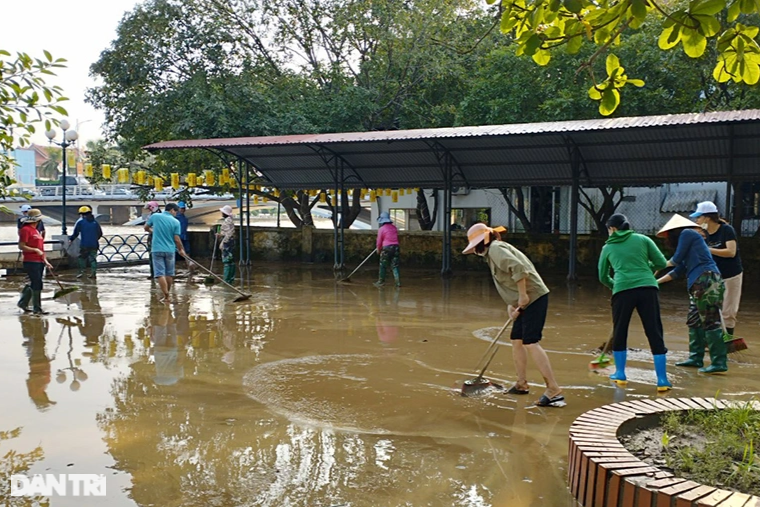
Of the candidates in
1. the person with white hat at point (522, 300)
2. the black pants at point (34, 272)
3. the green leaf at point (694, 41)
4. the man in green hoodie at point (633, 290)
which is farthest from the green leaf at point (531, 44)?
the black pants at point (34, 272)

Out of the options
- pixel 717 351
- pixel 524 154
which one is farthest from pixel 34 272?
pixel 524 154

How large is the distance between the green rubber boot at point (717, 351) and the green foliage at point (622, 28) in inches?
138

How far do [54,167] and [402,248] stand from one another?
239 ft

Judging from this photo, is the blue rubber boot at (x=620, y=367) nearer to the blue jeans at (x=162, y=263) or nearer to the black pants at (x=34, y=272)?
Result: the blue jeans at (x=162, y=263)

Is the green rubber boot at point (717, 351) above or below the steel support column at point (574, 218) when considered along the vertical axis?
below

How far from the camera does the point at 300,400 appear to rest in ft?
18.7

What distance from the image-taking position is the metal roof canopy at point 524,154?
40.8 ft

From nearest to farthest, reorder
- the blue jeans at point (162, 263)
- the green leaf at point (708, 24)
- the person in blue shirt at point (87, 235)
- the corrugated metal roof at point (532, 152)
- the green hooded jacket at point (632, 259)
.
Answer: the green leaf at point (708, 24) → the green hooded jacket at point (632, 259) → the blue jeans at point (162, 263) → the corrugated metal roof at point (532, 152) → the person in blue shirt at point (87, 235)

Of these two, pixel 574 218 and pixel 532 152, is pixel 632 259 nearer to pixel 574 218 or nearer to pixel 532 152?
pixel 574 218

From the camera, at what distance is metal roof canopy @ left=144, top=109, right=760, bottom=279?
12.4 metres

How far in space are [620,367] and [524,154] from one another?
30.9 ft

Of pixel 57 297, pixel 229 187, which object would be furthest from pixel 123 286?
pixel 229 187

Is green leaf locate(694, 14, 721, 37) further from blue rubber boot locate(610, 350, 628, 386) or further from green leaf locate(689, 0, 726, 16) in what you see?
blue rubber boot locate(610, 350, 628, 386)

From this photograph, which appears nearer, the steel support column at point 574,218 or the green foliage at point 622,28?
the green foliage at point 622,28
